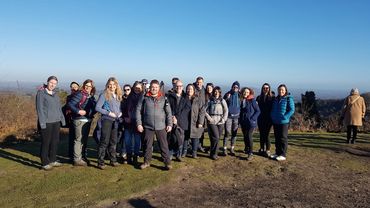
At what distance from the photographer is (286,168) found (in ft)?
27.1

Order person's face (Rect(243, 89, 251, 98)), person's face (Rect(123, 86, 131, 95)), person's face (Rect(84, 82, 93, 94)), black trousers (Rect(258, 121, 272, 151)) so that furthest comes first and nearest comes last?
black trousers (Rect(258, 121, 272, 151))
person's face (Rect(243, 89, 251, 98))
person's face (Rect(123, 86, 131, 95))
person's face (Rect(84, 82, 93, 94))

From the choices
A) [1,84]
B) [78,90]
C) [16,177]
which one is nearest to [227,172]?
[78,90]

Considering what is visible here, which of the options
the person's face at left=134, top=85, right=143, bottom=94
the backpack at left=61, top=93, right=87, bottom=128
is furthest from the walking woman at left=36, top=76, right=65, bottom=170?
the person's face at left=134, top=85, right=143, bottom=94

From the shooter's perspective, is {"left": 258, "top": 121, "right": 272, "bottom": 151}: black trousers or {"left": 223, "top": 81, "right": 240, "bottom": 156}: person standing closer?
{"left": 223, "top": 81, "right": 240, "bottom": 156}: person standing

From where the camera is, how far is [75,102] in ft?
26.6

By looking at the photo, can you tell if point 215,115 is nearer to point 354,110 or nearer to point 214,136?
point 214,136

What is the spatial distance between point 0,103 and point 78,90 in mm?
8534

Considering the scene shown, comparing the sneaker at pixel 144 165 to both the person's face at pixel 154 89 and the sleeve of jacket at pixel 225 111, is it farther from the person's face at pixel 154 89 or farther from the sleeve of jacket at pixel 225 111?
the sleeve of jacket at pixel 225 111

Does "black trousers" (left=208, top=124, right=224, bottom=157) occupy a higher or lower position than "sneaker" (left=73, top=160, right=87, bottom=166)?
higher

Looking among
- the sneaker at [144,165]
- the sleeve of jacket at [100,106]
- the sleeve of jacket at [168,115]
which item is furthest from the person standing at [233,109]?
the sleeve of jacket at [100,106]

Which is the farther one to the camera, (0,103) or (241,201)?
(0,103)

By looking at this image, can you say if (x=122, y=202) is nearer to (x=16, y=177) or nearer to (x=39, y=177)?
(x=39, y=177)

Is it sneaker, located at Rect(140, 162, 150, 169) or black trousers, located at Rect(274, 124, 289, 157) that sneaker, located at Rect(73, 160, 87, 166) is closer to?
sneaker, located at Rect(140, 162, 150, 169)

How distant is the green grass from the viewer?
6.27 metres
